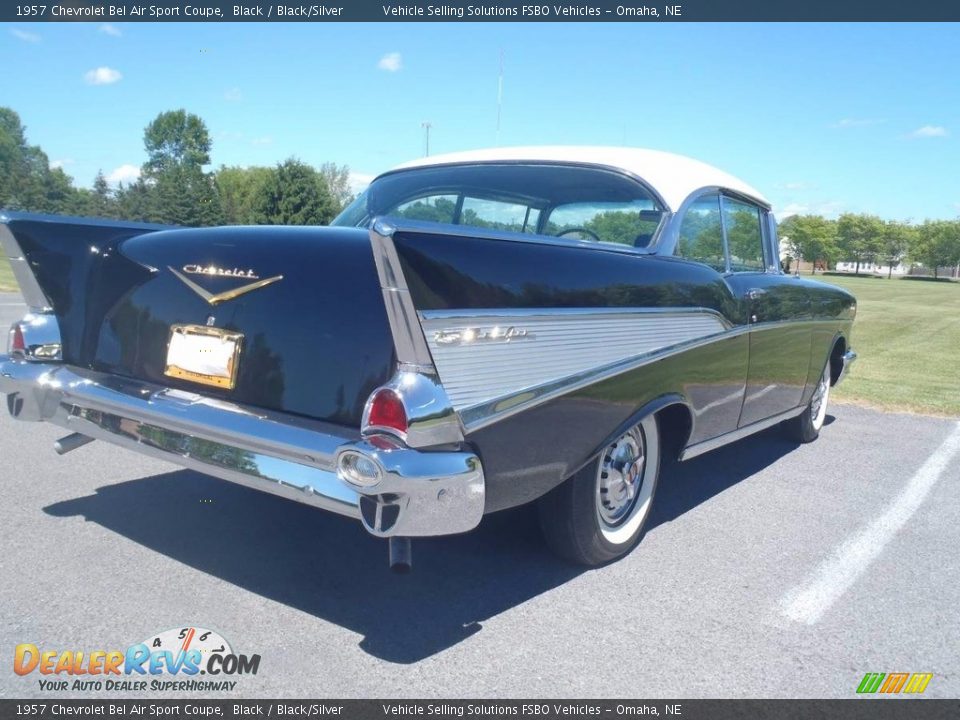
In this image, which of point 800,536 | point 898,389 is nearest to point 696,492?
point 800,536

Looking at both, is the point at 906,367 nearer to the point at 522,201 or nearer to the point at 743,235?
the point at 743,235

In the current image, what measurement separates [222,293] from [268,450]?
0.62 m

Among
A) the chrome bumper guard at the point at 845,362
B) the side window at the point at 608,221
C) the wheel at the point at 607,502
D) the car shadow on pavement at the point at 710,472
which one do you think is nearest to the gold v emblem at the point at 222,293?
the wheel at the point at 607,502

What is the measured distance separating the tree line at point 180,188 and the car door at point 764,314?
234 centimetres

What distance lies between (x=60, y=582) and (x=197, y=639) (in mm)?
702

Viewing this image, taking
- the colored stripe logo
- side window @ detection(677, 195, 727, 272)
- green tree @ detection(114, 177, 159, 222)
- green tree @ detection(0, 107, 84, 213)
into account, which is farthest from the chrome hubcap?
green tree @ detection(0, 107, 84, 213)

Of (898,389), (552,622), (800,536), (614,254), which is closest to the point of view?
(552,622)

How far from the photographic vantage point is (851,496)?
4.77m

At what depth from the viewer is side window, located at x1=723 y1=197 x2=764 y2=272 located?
456 centimetres

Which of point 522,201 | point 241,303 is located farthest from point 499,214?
point 241,303

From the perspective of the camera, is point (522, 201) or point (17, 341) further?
point (522, 201)

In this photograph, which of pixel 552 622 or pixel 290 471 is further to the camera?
pixel 552 622

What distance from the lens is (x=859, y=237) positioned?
10644cm

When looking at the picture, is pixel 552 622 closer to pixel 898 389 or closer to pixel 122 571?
pixel 122 571
